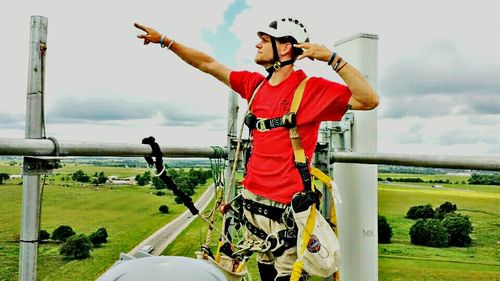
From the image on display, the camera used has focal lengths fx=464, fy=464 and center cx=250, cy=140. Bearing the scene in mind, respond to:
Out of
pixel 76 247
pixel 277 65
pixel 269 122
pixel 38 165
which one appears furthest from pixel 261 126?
pixel 76 247

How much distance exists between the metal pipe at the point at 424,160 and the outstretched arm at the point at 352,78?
39cm

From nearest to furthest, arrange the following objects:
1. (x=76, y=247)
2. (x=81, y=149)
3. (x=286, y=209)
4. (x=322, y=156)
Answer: (x=81, y=149), (x=286, y=209), (x=322, y=156), (x=76, y=247)

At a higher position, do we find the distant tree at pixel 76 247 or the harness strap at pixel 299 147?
the harness strap at pixel 299 147

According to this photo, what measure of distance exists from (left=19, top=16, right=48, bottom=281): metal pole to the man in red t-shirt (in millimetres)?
719

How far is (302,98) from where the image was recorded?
1959 mm

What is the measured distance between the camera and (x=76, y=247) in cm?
270

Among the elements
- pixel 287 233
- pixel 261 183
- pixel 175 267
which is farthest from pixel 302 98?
pixel 175 267

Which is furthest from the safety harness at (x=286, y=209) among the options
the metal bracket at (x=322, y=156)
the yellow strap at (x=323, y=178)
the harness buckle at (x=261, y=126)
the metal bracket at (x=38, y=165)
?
the metal bracket at (x=38, y=165)

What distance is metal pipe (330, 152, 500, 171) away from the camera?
176 centimetres

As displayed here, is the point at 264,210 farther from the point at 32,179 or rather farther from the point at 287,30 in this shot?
the point at 32,179

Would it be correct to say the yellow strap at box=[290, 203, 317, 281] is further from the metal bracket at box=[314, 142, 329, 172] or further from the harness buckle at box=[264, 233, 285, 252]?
the metal bracket at box=[314, 142, 329, 172]

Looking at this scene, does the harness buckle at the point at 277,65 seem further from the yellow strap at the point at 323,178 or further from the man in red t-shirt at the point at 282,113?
the yellow strap at the point at 323,178

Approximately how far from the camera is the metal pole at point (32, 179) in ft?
4.98

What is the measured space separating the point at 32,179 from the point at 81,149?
20cm
